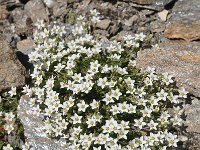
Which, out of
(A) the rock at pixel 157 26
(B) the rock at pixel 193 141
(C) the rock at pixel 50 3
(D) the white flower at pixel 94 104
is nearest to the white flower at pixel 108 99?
(D) the white flower at pixel 94 104

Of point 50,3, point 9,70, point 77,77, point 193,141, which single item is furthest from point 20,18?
point 193,141

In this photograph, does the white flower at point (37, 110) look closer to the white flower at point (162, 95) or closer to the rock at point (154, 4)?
the white flower at point (162, 95)

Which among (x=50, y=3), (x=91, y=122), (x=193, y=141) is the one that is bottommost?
(x=193, y=141)

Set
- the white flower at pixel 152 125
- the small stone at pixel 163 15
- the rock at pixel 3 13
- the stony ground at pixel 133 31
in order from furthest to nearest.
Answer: the rock at pixel 3 13
the small stone at pixel 163 15
the stony ground at pixel 133 31
the white flower at pixel 152 125

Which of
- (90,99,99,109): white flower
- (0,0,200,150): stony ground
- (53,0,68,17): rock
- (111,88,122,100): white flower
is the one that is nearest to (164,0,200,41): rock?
(0,0,200,150): stony ground

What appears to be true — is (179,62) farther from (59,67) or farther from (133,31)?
(59,67)

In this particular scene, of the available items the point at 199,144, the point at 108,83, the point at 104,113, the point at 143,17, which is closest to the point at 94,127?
the point at 104,113

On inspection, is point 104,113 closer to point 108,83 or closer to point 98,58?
point 108,83
